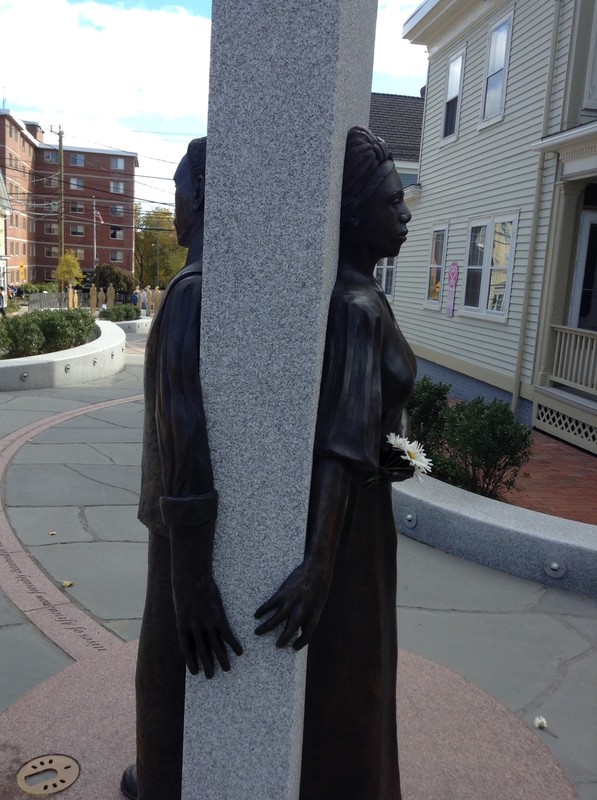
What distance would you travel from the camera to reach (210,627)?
6.07 ft

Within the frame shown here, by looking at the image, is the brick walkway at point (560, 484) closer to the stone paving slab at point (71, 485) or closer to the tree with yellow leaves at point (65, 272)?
the stone paving slab at point (71, 485)

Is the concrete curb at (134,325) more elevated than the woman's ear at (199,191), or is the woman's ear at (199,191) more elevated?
the woman's ear at (199,191)

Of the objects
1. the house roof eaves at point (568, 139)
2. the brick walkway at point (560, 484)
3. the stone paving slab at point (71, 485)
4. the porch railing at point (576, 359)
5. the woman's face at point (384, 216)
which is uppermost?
the house roof eaves at point (568, 139)

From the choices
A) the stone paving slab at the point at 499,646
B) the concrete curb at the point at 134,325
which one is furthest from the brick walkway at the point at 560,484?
the concrete curb at the point at 134,325

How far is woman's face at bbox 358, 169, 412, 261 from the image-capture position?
1.94 metres

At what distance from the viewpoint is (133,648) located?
11.8 ft

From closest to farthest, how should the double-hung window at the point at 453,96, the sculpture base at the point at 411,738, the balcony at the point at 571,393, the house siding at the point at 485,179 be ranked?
1. the sculpture base at the point at 411,738
2. the balcony at the point at 571,393
3. the house siding at the point at 485,179
4. the double-hung window at the point at 453,96

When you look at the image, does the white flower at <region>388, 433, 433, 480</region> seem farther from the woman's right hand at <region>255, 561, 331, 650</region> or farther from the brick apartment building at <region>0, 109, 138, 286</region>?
the brick apartment building at <region>0, 109, 138, 286</region>

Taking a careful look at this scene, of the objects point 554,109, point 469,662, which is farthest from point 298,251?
point 554,109

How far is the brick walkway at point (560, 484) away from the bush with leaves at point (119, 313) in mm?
19277

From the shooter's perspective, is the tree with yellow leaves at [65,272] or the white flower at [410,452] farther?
the tree with yellow leaves at [65,272]

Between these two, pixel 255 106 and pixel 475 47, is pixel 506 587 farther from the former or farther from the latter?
pixel 475 47

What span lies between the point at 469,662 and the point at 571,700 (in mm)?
528

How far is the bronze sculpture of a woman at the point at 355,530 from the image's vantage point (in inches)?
71.8
